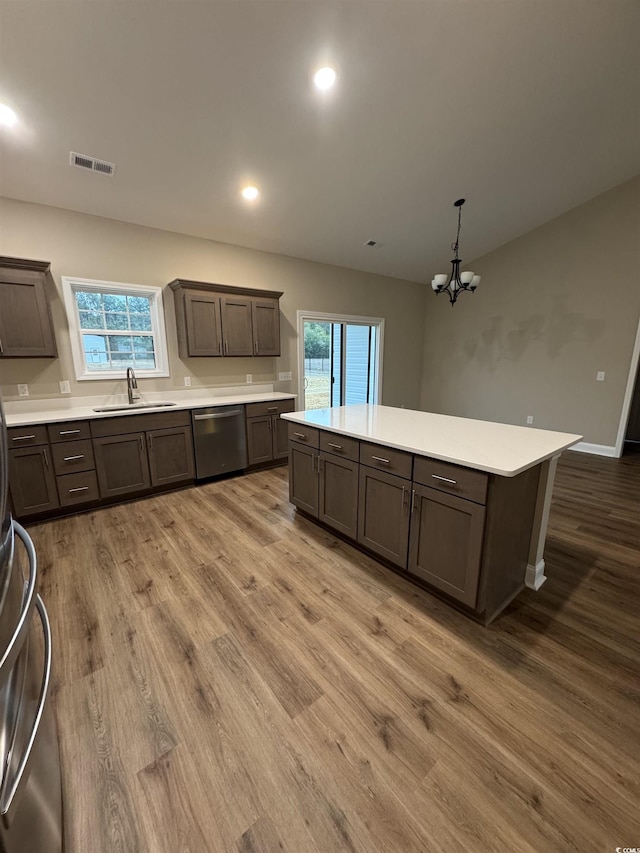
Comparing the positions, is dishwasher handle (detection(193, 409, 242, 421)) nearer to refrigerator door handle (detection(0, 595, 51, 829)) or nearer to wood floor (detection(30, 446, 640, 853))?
wood floor (detection(30, 446, 640, 853))

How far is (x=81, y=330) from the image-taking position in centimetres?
341

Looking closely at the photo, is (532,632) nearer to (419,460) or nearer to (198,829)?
(419,460)

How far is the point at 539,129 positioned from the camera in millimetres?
3207

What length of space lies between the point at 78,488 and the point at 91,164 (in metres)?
2.68

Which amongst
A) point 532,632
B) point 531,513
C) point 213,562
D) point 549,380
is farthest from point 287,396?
point 549,380

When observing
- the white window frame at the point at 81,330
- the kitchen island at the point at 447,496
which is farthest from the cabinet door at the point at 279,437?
the kitchen island at the point at 447,496

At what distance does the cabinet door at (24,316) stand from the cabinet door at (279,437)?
2.31 meters

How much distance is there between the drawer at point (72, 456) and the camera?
290 cm

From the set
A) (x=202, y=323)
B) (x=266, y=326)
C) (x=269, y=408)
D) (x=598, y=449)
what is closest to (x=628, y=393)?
(x=598, y=449)

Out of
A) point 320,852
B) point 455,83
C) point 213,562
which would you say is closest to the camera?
point 320,852

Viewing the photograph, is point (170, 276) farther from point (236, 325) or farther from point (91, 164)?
point (91, 164)

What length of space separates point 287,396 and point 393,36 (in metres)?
3.17

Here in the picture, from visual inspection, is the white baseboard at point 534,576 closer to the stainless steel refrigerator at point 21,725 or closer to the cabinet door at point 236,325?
the stainless steel refrigerator at point 21,725

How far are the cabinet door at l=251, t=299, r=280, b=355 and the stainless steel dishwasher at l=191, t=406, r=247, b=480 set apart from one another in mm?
895
